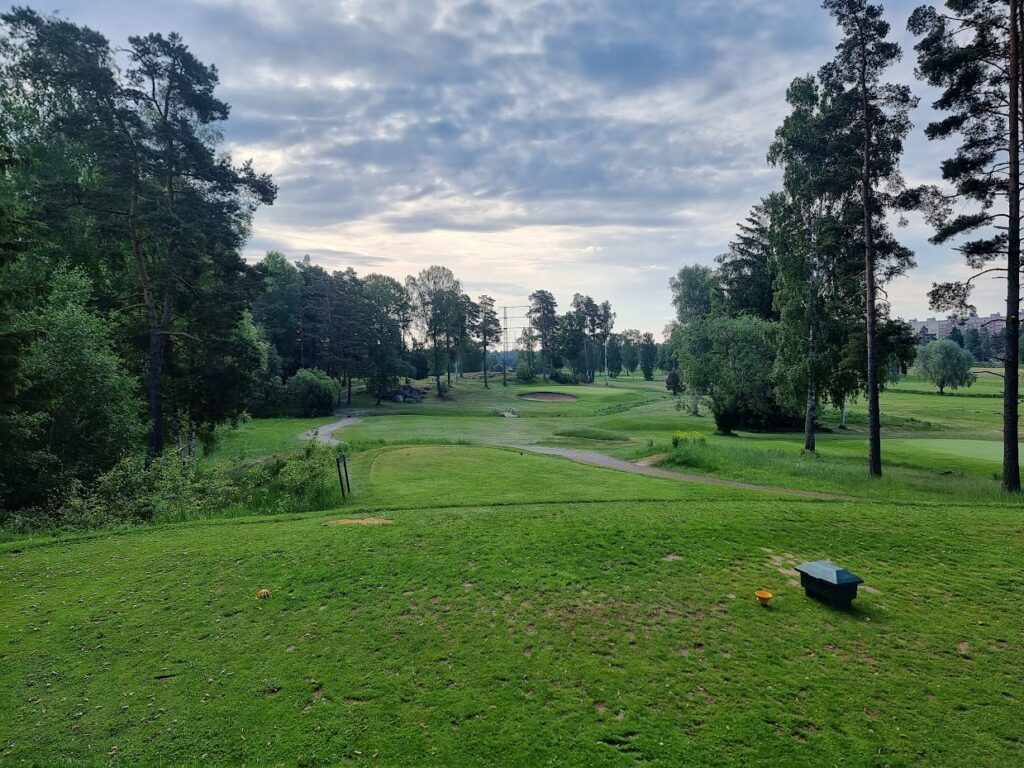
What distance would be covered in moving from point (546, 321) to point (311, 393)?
67.3 meters

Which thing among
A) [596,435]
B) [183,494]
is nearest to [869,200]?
[596,435]

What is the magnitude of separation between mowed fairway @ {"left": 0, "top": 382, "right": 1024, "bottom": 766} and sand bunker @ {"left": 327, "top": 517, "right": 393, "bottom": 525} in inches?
11.4

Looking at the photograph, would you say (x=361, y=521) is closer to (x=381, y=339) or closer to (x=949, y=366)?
(x=381, y=339)

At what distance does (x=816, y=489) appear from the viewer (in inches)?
717

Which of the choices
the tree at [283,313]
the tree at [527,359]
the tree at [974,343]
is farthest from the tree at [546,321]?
the tree at [974,343]

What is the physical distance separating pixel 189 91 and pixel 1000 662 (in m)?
32.3

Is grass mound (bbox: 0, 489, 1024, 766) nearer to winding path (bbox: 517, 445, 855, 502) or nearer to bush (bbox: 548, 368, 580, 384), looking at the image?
winding path (bbox: 517, 445, 855, 502)

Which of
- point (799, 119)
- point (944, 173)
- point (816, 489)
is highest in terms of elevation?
point (799, 119)

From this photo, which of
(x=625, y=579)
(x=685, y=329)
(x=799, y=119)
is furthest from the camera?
(x=685, y=329)

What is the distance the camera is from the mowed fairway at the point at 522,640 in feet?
18.2

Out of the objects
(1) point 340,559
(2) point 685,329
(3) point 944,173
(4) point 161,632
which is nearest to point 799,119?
(3) point 944,173

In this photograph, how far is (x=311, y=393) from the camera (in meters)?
57.0

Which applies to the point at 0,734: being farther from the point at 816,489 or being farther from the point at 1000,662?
the point at 816,489

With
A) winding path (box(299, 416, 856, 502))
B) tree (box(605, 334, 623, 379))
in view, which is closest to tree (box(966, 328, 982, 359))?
tree (box(605, 334, 623, 379))
